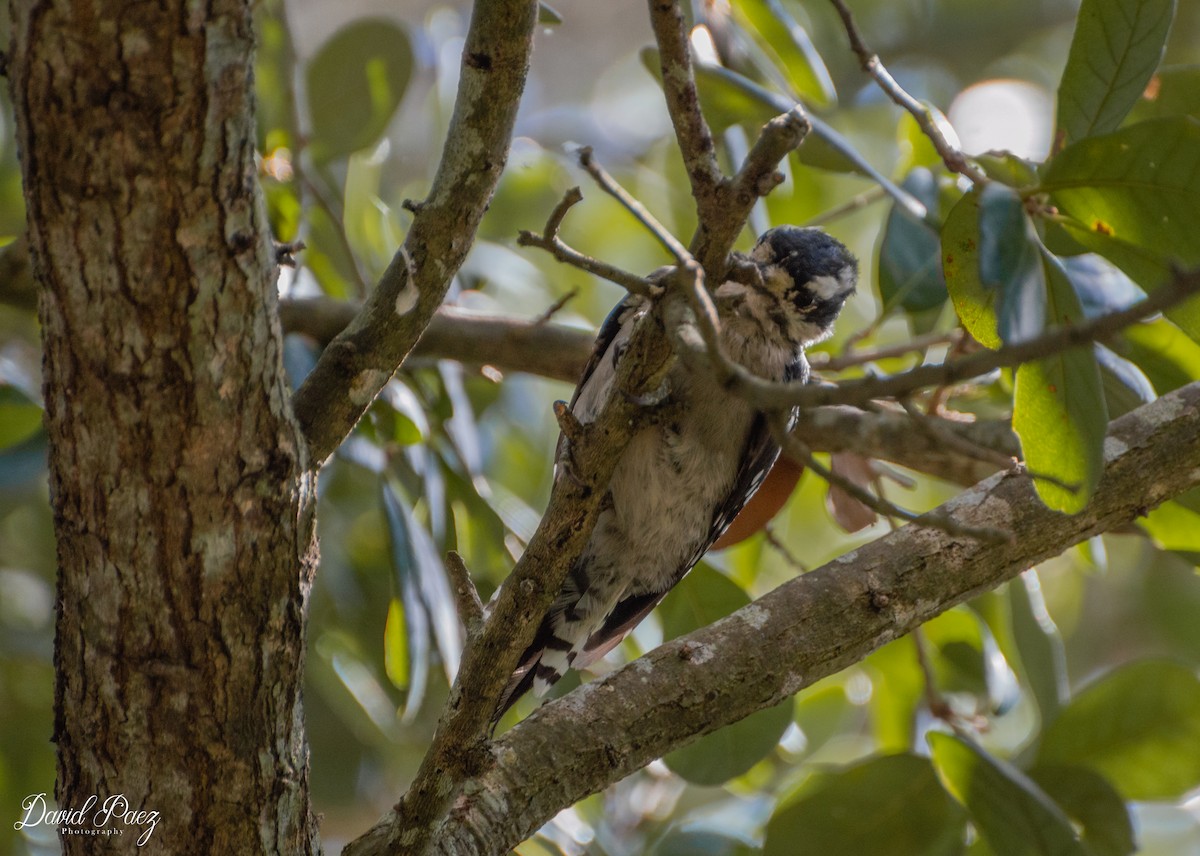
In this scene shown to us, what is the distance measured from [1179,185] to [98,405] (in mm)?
1659

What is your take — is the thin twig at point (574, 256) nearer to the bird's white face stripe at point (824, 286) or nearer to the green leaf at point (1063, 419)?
the green leaf at point (1063, 419)

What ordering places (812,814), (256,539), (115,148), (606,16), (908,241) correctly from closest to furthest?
1. (115,148)
2. (256,539)
3. (812,814)
4. (908,241)
5. (606,16)

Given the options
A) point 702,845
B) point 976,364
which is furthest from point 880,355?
point 976,364

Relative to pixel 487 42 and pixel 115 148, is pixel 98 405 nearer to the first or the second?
pixel 115 148

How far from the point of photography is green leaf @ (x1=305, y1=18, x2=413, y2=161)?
307 centimetres

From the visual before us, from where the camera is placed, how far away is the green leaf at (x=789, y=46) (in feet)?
8.71

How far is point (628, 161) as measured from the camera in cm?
495

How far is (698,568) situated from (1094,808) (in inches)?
41.3

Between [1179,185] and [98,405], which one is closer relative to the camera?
[98,405]

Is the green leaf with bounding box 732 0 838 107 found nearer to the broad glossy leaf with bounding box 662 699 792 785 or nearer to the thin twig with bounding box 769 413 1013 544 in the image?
the broad glossy leaf with bounding box 662 699 792 785

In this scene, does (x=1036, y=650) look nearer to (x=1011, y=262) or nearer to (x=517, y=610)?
(x=1011, y=262)

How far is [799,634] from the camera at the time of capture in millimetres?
1957

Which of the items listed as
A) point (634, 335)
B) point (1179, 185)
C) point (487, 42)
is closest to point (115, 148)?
point (487, 42)

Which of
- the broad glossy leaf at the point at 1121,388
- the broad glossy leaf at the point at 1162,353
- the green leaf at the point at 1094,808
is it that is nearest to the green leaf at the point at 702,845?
the green leaf at the point at 1094,808
